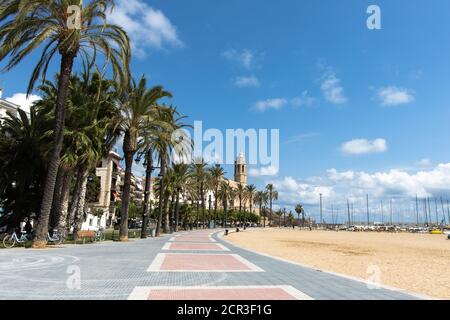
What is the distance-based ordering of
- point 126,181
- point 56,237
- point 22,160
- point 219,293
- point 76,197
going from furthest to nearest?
point 126,181
point 76,197
point 22,160
point 56,237
point 219,293

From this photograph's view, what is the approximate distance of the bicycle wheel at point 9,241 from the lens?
56.6 ft

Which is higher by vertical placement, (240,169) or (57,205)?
(240,169)

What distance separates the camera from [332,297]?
290 inches

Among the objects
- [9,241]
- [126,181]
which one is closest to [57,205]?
[9,241]

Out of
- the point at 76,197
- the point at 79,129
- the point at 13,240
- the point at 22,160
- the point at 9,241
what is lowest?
the point at 9,241

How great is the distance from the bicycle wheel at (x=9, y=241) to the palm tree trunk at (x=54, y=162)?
106cm

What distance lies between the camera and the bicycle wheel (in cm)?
1726

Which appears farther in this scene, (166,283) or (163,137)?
(163,137)

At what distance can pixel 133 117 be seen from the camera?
26.1m

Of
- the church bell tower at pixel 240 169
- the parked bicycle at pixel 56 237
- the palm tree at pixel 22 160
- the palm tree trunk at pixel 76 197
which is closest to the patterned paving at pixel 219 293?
the parked bicycle at pixel 56 237

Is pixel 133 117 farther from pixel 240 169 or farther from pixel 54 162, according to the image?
pixel 240 169

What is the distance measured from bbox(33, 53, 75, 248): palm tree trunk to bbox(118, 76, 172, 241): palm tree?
6.60 m

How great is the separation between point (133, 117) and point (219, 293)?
20.5 meters

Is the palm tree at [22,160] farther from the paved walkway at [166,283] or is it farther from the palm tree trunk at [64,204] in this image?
the paved walkway at [166,283]
